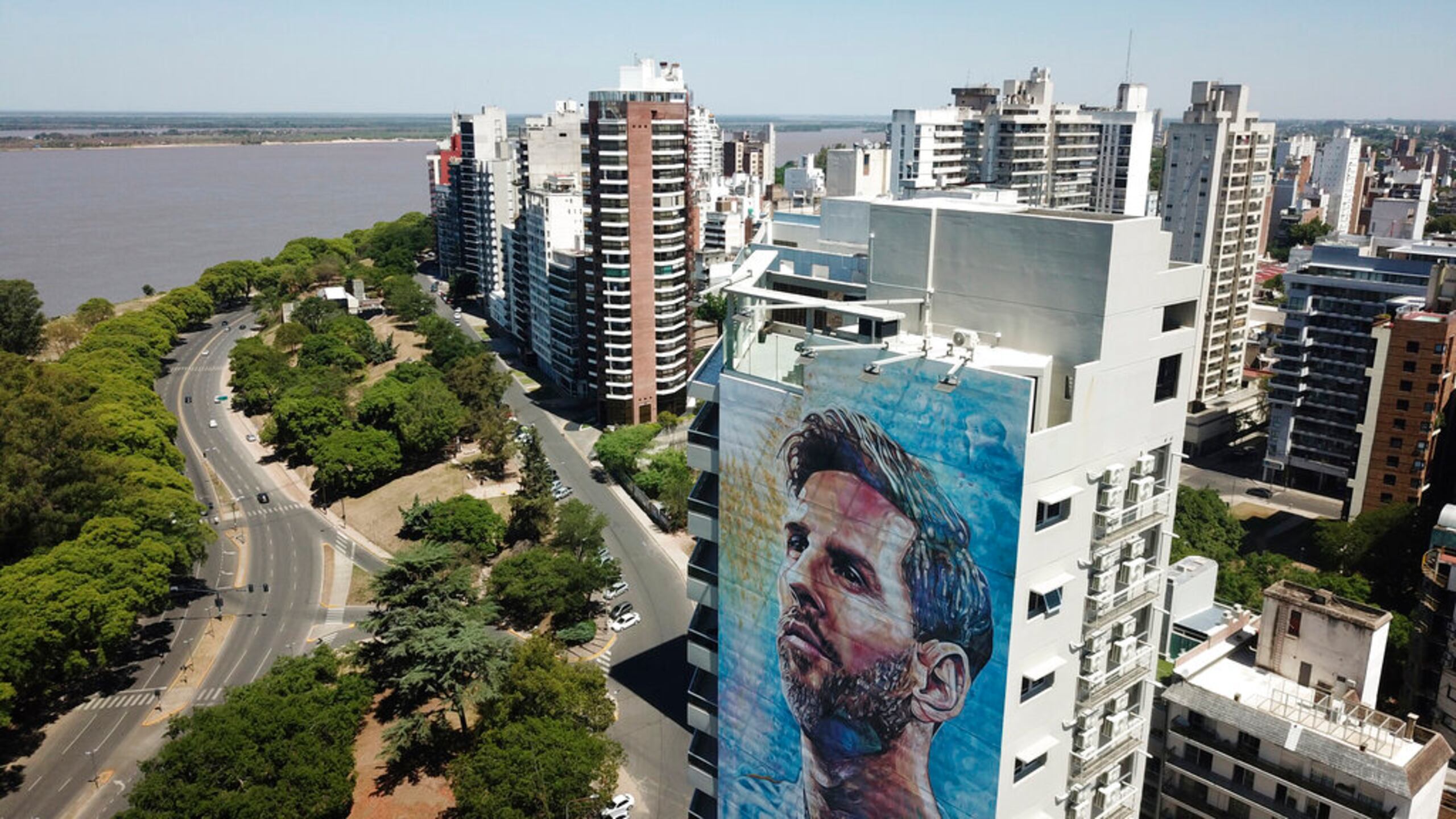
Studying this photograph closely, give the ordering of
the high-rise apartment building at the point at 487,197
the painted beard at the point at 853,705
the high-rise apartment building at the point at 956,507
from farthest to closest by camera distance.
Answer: the high-rise apartment building at the point at 487,197
the painted beard at the point at 853,705
the high-rise apartment building at the point at 956,507

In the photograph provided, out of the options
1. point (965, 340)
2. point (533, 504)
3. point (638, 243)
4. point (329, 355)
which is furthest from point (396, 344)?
point (965, 340)

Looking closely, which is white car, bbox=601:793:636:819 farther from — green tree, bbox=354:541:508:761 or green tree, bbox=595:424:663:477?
green tree, bbox=595:424:663:477

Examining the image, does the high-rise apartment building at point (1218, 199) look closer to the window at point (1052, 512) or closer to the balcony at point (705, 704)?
the balcony at point (705, 704)

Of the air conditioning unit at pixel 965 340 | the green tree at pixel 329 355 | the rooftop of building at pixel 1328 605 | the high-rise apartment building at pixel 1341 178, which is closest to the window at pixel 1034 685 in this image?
the air conditioning unit at pixel 965 340

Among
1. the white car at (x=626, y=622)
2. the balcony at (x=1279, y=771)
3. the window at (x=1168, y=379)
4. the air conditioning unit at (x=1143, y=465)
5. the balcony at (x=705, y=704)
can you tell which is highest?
the window at (x=1168, y=379)

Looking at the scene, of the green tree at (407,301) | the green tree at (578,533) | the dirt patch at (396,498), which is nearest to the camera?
the green tree at (578,533)

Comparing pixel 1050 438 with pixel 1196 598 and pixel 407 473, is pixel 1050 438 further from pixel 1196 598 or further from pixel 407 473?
pixel 407 473

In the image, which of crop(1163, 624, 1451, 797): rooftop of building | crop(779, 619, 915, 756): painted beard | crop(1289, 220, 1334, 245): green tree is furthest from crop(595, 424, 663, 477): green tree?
crop(1289, 220, 1334, 245): green tree
